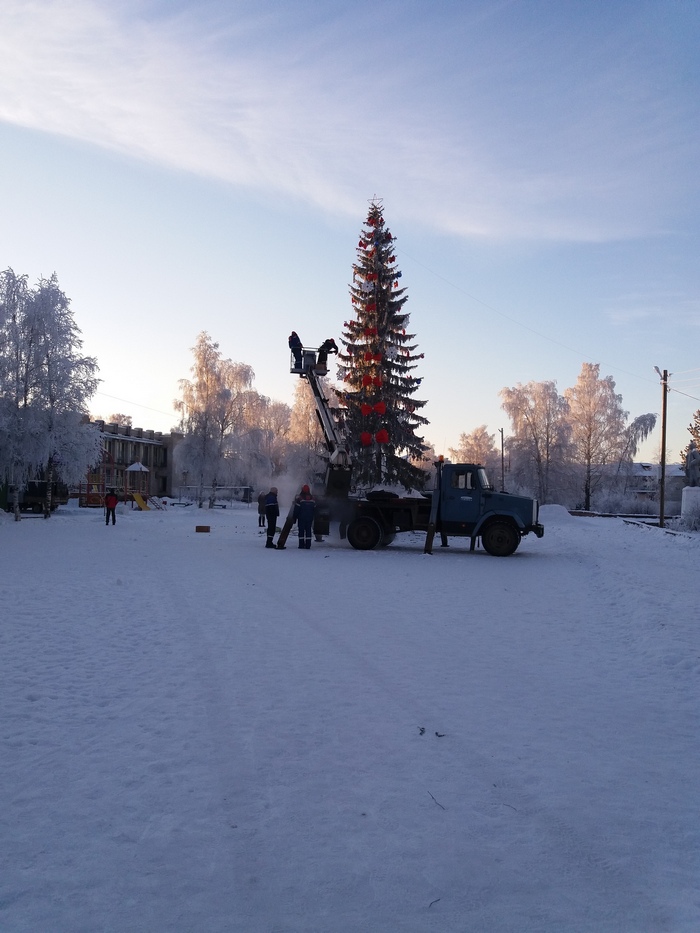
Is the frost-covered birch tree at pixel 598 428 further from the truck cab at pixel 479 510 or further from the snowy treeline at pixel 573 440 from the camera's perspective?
the truck cab at pixel 479 510

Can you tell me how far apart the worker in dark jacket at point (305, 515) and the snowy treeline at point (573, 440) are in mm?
43464

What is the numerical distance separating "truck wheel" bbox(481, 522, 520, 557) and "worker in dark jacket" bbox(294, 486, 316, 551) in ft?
16.5

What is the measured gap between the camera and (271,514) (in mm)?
22250

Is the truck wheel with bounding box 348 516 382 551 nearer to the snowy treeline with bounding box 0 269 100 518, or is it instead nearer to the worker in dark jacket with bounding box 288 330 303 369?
the worker in dark jacket with bounding box 288 330 303 369

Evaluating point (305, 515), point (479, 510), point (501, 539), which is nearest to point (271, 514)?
point (305, 515)

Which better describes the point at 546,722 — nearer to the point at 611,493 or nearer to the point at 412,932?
the point at 412,932

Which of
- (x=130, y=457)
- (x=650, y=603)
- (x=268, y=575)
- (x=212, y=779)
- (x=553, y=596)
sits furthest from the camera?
(x=130, y=457)

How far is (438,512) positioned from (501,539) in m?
1.87

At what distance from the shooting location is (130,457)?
90500mm

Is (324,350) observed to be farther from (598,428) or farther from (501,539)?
(598,428)

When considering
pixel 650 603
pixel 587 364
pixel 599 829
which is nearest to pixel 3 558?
pixel 650 603

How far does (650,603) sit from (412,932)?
918cm

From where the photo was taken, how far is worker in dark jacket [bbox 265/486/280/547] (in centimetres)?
2191

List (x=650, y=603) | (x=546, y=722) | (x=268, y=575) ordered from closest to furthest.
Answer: (x=546, y=722), (x=650, y=603), (x=268, y=575)
